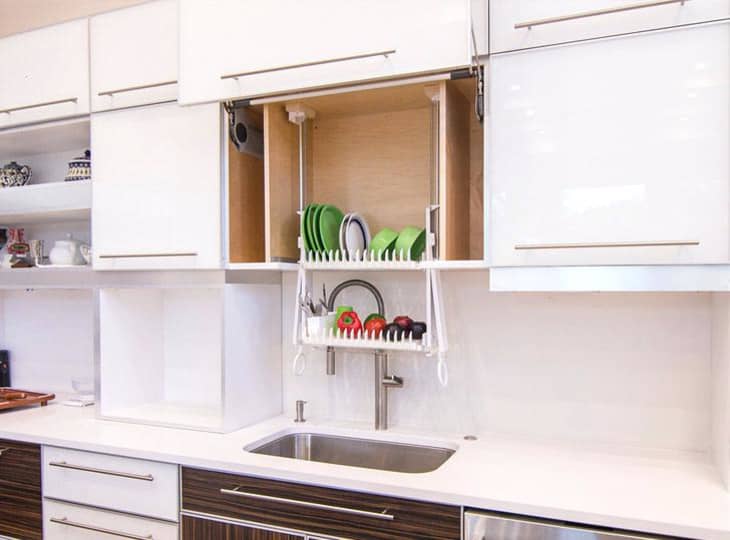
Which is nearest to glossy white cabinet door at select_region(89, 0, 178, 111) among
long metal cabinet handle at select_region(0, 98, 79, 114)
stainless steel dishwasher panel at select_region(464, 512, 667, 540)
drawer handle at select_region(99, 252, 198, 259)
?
long metal cabinet handle at select_region(0, 98, 79, 114)

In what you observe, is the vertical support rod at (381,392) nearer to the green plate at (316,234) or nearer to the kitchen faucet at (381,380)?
the kitchen faucet at (381,380)

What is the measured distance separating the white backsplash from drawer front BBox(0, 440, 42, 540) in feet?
3.22

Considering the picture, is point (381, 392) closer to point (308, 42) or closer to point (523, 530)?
point (523, 530)

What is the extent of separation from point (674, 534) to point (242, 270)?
1419mm

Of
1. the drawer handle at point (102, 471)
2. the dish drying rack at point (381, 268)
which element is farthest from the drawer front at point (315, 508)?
the dish drying rack at point (381, 268)

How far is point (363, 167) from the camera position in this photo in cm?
208

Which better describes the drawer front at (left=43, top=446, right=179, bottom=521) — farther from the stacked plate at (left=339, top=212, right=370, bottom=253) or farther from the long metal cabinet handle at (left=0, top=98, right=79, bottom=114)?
the long metal cabinet handle at (left=0, top=98, right=79, bottom=114)

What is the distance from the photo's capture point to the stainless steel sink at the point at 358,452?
6.09 ft

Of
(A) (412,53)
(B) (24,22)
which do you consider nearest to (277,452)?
(A) (412,53)

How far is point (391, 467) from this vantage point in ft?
6.23

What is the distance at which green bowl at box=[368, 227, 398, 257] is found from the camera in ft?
6.03

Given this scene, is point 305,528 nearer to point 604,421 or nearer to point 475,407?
point 475,407

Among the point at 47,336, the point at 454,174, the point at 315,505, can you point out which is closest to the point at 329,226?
the point at 454,174

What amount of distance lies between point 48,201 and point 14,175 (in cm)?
45
